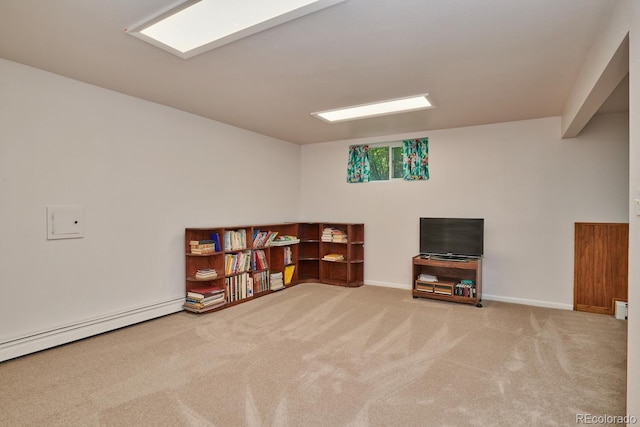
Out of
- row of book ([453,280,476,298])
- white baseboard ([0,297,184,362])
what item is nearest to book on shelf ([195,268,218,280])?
white baseboard ([0,297,184,362])

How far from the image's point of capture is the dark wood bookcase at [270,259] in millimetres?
4176

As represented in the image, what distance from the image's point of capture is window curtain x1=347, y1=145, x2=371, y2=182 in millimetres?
5578

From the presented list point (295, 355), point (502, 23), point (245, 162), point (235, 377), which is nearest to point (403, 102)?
point (502, 23)

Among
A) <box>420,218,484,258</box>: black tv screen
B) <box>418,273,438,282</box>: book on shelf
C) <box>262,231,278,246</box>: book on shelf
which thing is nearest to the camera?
<box>420,218,484,258</box>: black tv screen

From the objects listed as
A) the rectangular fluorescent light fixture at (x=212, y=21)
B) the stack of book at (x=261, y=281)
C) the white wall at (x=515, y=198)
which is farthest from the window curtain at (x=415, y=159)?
the rectangular fluorescent light fixture at (x=212, y=21)

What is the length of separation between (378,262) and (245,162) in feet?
8.88

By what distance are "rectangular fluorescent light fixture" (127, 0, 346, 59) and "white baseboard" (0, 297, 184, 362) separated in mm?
2675

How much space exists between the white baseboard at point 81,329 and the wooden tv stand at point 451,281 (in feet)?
10.6

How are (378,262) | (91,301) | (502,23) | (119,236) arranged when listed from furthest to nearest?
(378,262) < (119,236) < (91,301) < (502,23)

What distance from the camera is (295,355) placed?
2.82m

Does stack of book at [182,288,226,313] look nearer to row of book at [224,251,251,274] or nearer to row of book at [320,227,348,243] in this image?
row of book at [224,251,251,274]

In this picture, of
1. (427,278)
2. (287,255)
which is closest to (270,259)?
(287,255)

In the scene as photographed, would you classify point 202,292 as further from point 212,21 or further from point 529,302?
point 529,302

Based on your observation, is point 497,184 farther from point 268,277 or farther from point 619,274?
point 268,277
